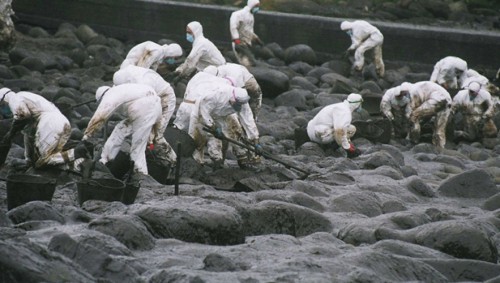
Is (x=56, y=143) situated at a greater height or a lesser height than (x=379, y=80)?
greater

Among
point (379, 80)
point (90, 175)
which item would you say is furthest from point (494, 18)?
point (90, 175)

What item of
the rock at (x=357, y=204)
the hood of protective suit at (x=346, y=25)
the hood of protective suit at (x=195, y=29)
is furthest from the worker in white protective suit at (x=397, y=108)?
the rock at (x=357, y=204)

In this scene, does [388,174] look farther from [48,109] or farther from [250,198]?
[48,109]

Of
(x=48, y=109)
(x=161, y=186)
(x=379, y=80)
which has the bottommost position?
(x=379, y=80)

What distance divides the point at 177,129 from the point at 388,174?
3.27m

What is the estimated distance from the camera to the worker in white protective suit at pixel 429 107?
66.8 ft

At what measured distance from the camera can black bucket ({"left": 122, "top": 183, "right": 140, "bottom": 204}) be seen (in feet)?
41.3

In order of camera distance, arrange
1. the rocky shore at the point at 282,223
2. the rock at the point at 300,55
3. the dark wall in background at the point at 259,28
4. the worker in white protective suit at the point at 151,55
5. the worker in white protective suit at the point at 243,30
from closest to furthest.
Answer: the rocky shore at the point at 282,223, the worker in white protective suit at the point at 151,55, the worker in white protective suit at the point at 243,30, the dark wall in background at the point at 259,28, the rock at the point at 300,55

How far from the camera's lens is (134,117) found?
48.3 feet

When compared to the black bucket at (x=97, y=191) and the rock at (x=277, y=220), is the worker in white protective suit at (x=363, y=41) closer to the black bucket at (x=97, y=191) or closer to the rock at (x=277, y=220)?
the rock at (x=277, y=220)

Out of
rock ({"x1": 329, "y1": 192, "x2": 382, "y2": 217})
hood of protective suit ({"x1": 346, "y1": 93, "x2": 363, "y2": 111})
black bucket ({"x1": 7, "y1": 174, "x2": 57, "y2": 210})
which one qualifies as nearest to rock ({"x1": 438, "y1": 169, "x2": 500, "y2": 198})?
rock ({"x1": 329, "y1": 192, "x2": 382, "y2": 217})

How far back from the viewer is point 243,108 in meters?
16.4

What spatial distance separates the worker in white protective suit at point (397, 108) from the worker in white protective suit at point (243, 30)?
5640 millimetres

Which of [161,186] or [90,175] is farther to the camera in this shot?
[161,186]
